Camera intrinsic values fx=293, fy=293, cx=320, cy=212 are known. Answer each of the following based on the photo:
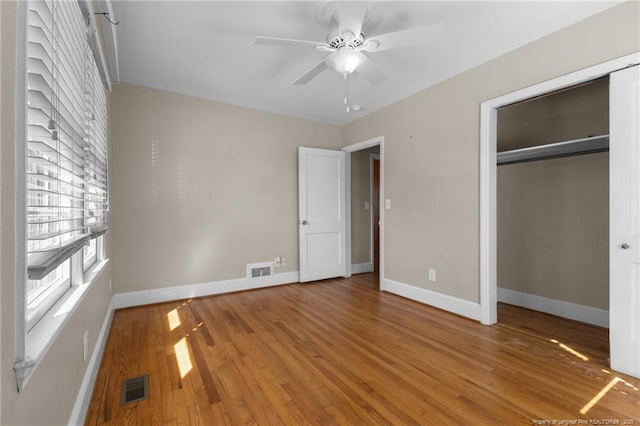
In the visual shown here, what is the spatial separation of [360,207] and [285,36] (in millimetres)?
3445

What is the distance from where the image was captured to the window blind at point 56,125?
101cm

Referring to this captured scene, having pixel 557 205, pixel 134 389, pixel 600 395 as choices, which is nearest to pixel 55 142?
pixel 134 389

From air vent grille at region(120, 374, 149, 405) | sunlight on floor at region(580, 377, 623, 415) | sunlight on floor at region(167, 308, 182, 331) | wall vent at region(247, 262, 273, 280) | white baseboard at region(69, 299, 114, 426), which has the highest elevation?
wall vent at region(247, 262, 273, 280)

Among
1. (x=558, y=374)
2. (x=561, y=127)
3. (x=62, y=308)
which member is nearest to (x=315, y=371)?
(x=62, y=308)

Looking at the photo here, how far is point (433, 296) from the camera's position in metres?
3.45

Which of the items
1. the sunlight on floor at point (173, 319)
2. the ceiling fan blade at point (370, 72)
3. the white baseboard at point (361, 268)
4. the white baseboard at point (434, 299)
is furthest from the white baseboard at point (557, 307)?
the sunlight on floor at point (173, 319)

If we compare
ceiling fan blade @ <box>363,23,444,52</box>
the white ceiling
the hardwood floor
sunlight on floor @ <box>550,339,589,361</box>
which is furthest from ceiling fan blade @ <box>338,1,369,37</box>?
sunlight on floor @ <box>550,339,589,361</box>

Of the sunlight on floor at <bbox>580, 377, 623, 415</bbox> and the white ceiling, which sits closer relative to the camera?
the sunlight on floor at <bbox>580, 377, 623, 415</bbox>

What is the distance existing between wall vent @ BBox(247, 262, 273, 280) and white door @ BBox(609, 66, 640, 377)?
3.64 meters

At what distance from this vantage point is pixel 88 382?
180cm

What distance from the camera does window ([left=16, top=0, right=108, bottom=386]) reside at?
38.4 inches

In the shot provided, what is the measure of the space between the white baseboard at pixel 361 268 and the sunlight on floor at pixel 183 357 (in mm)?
3213

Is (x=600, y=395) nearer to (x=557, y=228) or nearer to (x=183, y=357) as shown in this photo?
(x=557, y=228)

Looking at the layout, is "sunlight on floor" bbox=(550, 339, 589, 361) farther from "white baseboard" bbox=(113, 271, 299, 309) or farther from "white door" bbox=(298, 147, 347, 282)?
"white baseboard" bbox=(113, 271, 299, 309)
